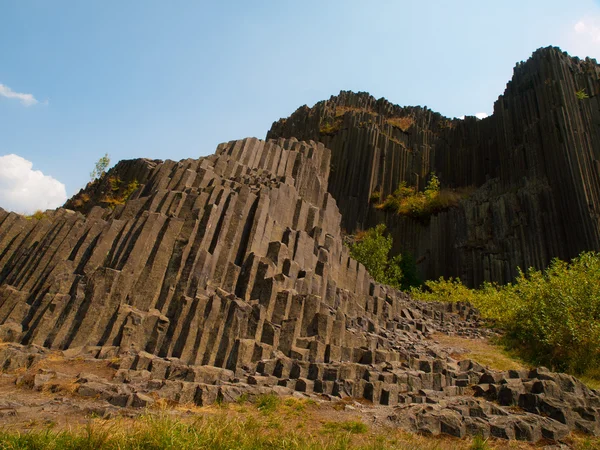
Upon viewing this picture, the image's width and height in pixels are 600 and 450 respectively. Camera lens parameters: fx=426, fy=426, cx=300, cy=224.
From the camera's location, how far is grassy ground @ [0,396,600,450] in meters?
4.75

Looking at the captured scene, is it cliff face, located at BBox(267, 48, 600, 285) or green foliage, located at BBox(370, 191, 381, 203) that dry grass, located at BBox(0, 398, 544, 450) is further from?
green foliage, located at BBox(370, 191, 381, 203)

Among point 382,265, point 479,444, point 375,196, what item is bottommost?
point 479,444

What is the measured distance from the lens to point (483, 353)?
48.5 feet

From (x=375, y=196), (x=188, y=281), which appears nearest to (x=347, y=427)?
(x=188, y=281)

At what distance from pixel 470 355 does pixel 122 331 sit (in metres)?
10.8

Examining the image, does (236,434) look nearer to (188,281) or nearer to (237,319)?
(237,319)

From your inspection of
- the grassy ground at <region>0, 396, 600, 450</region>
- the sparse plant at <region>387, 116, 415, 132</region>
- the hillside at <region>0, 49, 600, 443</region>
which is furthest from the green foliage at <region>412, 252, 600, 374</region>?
the sparse plant at <region>387, 116, 415, 132</region>

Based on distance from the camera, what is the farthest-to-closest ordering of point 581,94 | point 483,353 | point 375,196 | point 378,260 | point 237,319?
point 375,196 → point 581,94 → point 378,260 → point 483,353 → point 237,319

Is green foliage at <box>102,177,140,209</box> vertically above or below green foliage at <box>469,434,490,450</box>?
above

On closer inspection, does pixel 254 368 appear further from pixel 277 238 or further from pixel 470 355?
pixel 470 355

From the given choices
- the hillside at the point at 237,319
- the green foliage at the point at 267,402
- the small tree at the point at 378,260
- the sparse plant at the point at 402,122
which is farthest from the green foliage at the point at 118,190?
the green foliage at the point at 267,402

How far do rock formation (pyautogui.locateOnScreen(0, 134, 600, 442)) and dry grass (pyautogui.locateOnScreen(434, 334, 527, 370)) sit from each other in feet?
2.71

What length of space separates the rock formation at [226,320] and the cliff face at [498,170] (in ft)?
56.5

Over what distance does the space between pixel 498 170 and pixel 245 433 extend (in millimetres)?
36551
